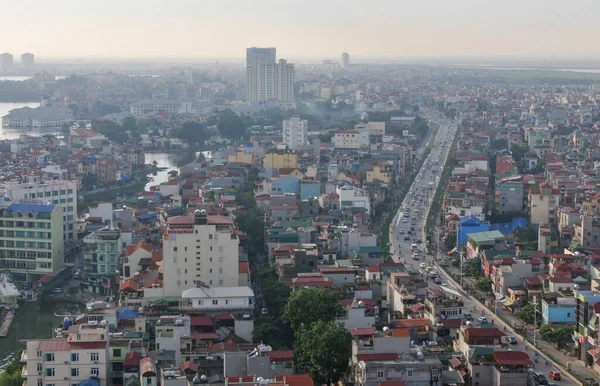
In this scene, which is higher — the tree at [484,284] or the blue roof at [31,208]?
the blue roof at [31,208]

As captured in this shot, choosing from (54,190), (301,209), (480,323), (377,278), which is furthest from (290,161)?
(480,323)

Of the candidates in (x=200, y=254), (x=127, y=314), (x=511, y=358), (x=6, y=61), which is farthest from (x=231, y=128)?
(x=6, y=61)

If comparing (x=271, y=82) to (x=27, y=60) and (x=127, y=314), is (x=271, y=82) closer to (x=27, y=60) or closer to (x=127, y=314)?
(x=127, y=314)

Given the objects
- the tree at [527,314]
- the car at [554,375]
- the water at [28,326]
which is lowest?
the water at [28,326]

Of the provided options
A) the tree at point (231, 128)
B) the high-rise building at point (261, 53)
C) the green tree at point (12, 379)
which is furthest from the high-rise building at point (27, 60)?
the green tree at point (12, 379)

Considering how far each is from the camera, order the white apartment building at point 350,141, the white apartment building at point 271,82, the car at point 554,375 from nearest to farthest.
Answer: the car at point 554,375 → the white apartment building at point 350,141 → the white apartment building at point 271,82

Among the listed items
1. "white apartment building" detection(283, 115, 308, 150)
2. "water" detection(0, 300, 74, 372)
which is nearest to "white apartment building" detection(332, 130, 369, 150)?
"white apartment building" detection(283, 115, 308, 150)

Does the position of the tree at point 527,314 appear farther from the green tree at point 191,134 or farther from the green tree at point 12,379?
the green tree at point 191,134
